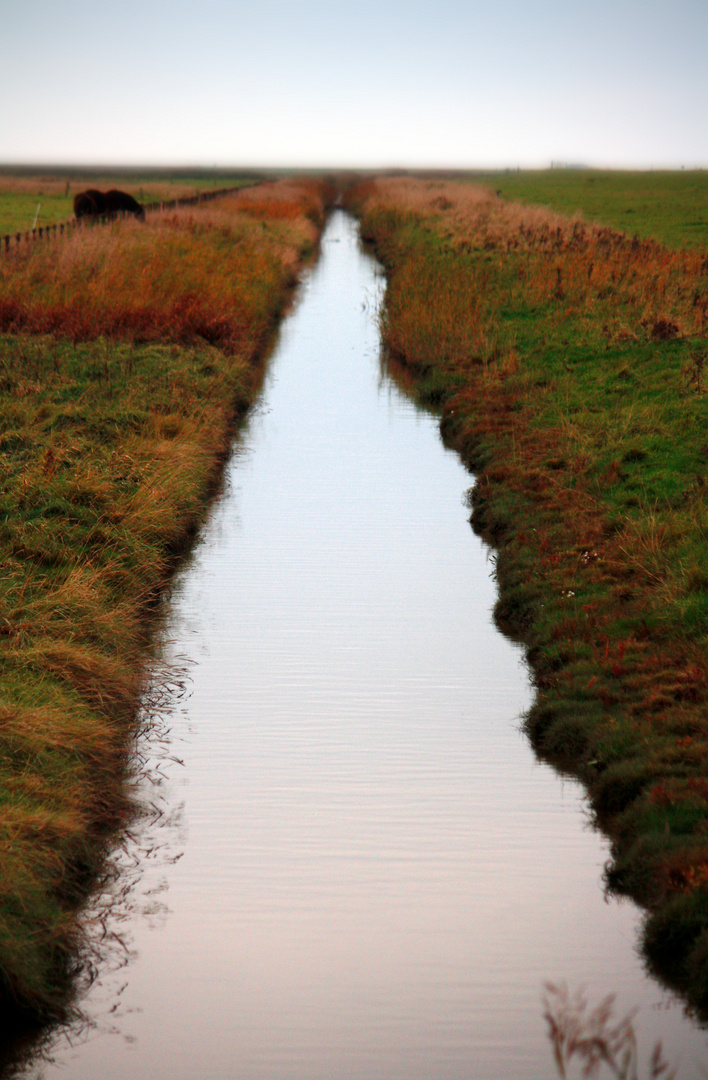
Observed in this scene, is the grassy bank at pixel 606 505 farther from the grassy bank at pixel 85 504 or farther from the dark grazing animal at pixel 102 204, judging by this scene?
the dark grazing animal at pixel 102 204

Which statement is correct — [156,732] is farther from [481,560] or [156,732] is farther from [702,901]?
[481,560]

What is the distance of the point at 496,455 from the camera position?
42.6ft

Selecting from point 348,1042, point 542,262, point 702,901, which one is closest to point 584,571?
point 702,901

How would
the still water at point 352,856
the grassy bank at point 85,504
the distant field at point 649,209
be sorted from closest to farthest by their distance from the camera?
the still water at point 352,856, the grassy bank at point 85,504, the distant field at point 649,209

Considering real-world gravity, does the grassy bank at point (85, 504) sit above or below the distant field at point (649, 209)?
above

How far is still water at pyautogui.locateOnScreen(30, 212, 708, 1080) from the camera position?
445cm

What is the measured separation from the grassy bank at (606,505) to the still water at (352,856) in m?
0.29

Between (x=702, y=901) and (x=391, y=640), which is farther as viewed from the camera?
(x=391, y=640)

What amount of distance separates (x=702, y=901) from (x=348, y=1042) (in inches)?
62.4

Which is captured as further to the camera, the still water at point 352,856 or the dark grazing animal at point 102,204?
the dark grazing animal at point 102,204

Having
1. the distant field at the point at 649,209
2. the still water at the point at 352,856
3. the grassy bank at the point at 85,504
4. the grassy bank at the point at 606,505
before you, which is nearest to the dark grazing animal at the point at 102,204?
the distant field at the point at 649,209

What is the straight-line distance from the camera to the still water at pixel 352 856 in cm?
445

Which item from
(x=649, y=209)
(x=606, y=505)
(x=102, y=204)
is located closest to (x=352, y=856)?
(x=606, y=505)

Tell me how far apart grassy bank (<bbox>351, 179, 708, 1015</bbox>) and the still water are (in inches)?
11.6
